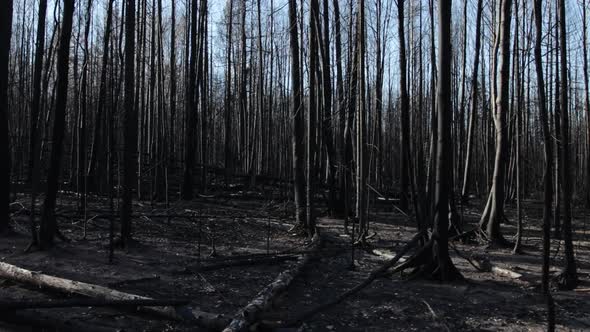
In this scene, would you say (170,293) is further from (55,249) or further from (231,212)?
(231,212)

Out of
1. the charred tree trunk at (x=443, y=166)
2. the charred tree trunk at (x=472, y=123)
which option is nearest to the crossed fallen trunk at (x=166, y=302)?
the charred tree trunk at (x=443, y=166)

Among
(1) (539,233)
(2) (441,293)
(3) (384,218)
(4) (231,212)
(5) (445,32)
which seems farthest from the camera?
(3) (384,218)

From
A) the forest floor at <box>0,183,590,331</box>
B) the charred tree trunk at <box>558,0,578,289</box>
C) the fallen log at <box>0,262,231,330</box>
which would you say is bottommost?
the forest floor at <box>0,183,590,331</box>

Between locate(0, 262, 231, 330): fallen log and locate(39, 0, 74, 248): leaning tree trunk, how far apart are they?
2.01 metres

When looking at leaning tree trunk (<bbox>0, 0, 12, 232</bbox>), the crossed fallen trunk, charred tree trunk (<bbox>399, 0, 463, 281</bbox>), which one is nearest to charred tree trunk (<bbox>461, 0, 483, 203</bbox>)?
charred tree trunk (<bbox>399, 0, 463, 281</bbox>)

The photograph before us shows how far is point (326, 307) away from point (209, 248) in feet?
15.5

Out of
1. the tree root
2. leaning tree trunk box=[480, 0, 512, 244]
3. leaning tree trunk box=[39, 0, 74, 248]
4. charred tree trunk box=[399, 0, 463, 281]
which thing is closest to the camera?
charred tree trunk box=[399, 0, 463, 281]

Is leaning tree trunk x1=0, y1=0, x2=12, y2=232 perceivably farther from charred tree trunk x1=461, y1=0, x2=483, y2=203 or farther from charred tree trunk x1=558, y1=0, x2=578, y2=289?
charred tree trunk x1=461, y1=0, x2=483, y2=203

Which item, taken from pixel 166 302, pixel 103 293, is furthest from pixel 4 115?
pixel 166 302

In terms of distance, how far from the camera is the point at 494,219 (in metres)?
10.4

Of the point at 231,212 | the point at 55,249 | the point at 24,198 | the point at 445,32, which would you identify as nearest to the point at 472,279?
the point at 445,32

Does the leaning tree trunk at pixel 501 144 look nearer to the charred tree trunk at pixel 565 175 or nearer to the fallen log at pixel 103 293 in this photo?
the charred tree trunk at pixel 565 175

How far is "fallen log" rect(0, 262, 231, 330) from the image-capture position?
14.6 ft

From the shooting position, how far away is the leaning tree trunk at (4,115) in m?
9.51
